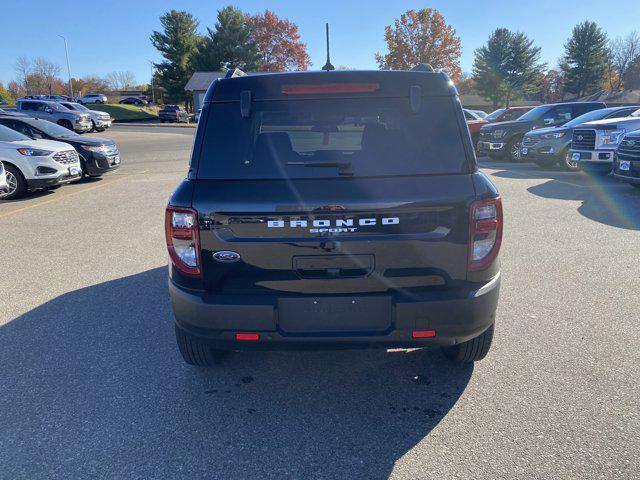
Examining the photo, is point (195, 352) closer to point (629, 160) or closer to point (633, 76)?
point (629, 160)

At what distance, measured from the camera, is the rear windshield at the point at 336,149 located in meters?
2.71

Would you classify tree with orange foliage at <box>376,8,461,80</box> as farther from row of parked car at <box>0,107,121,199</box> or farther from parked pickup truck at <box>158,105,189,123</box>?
row of parked car at <box>0,107,121,199</box>

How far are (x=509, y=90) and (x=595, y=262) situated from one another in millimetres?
68681

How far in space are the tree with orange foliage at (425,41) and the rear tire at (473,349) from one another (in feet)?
223

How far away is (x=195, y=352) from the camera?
128 inches

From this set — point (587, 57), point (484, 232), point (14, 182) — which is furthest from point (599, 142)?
point (587, 57)

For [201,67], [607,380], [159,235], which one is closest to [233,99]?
[607,380]

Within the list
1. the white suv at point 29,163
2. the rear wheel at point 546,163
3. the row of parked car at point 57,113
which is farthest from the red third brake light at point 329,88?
the row of parked car at point 57,113

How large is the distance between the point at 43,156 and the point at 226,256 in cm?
955

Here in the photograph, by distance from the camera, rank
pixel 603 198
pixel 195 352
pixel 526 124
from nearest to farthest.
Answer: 1. pixel 195 352
2. pixel 603 198
3. pixel 526 124

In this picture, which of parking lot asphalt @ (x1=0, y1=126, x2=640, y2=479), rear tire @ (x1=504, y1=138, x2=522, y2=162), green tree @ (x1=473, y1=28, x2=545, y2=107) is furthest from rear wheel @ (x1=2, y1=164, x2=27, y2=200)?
green tree @ (x1=473, y1=28, x2=545, y2=107)

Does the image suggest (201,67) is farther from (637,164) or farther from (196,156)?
(196,156)

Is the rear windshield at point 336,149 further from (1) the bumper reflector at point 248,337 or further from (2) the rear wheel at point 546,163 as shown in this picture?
(2) the rear wheel at point 546,163

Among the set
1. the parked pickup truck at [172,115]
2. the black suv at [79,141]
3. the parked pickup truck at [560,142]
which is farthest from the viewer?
the parked pickup truck at [172,115]
